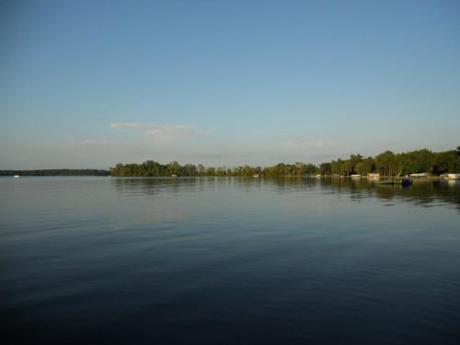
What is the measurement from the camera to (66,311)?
45.6 feet

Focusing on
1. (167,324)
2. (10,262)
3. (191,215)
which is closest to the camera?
(167,324)

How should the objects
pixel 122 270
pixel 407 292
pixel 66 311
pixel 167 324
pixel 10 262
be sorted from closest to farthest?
pixel 167 324 → pixel 66 311 → pixel 407 292 → pixel 122 270 → pixel 10 262

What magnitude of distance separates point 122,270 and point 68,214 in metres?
28.8

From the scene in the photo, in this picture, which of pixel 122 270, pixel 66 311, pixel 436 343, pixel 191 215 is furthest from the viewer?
pixel 191 215

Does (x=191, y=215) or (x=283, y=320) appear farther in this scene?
(x=191, y=215)

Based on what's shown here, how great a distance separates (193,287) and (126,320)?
4229 millimetres

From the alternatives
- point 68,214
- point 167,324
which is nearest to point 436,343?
point 167,324

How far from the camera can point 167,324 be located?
12.7 metres

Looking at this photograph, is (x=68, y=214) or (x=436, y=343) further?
(x=68, y=214)

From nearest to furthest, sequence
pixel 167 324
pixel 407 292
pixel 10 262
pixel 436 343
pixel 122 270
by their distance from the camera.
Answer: pixel 436 343 < pixel 167 324 < pixel 407 292 < pixel 122 270 < pixel 10 262

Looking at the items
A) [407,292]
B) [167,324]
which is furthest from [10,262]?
[407,292]

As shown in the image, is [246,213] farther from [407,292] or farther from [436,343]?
[436,343]

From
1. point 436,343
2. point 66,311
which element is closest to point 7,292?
point 66,311

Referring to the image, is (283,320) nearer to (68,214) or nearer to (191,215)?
(191,215)
